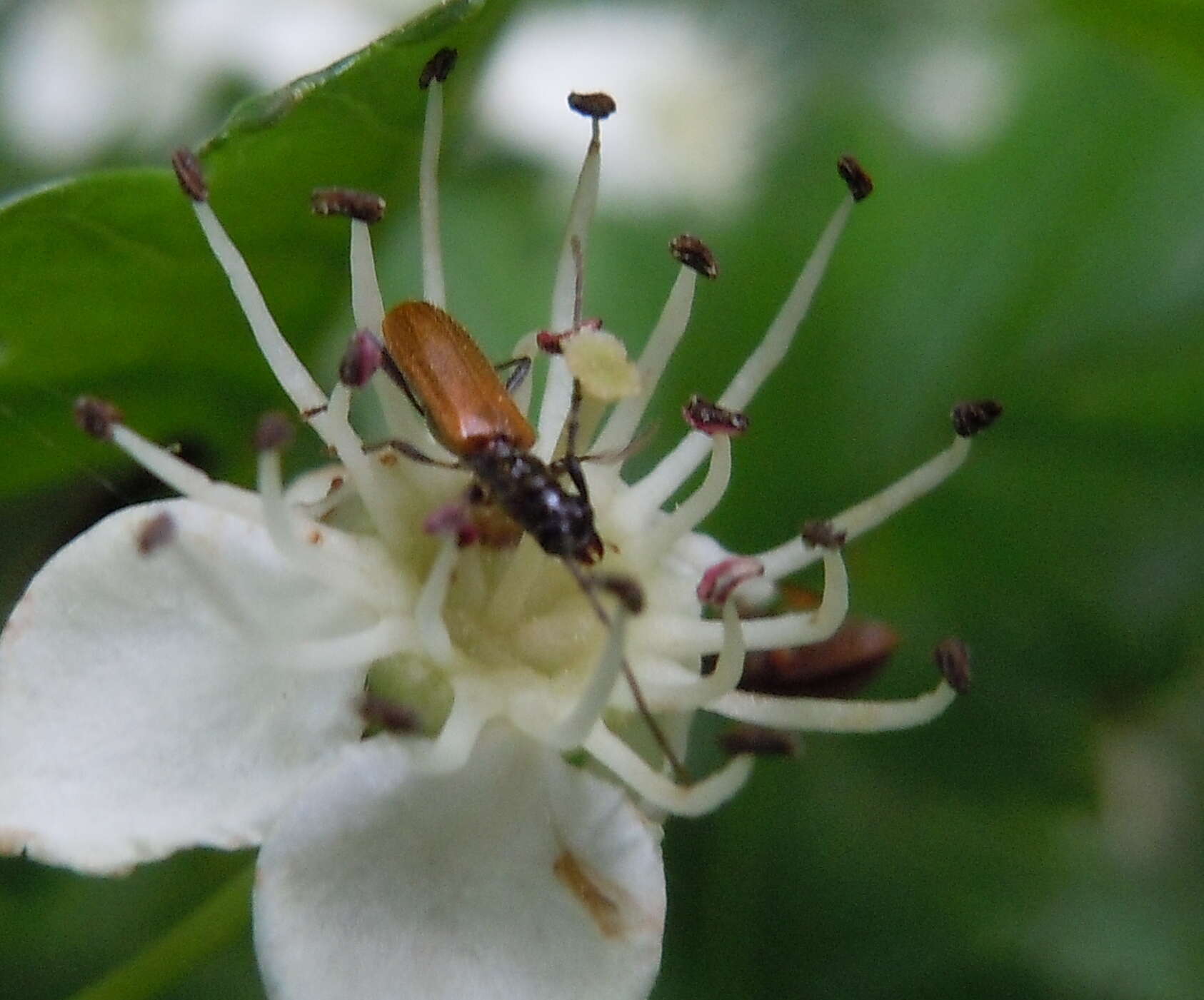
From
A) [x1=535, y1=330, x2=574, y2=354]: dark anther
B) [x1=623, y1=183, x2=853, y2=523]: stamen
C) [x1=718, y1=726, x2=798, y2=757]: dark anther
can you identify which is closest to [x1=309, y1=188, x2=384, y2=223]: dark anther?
[x1=535, y1=330, x2=574, y2=354]: dark anther

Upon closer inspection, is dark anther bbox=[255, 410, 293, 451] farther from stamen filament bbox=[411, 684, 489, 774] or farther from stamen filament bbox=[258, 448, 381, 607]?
stamen filament bbox=[411, 684, 489, 774]

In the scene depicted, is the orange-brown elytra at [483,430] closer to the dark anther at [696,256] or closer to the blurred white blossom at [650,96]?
the dark anther at [696,256]

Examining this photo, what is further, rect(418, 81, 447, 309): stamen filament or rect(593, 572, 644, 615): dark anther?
rect(418, 81, 447, 309): stamen filament

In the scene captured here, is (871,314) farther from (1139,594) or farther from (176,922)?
(176,922)

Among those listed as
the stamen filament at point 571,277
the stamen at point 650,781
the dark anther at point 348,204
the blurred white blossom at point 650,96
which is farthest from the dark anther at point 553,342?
the blurred white blossom at point 650,96

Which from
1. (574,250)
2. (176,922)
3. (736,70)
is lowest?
(176,922)

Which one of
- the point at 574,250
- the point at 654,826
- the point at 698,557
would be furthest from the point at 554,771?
the point at 574,250
